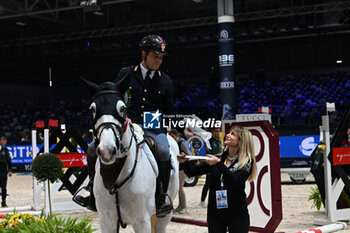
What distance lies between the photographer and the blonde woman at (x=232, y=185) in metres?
4.28

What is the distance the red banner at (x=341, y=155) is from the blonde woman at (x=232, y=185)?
4.15m

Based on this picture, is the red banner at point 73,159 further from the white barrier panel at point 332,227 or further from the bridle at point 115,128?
the bridle at point 115,128

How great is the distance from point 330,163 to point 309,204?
3114 millimetres

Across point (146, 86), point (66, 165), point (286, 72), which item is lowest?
point (66, 165)

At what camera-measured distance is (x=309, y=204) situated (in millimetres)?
10961

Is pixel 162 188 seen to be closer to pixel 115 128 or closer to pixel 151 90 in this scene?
pixel 151 90

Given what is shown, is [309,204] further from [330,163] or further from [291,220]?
[330,163]

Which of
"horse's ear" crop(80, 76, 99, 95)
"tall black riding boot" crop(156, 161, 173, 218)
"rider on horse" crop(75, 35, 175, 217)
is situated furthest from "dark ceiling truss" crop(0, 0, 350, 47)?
"horse's ear" crop(80, 76, 99, 95)

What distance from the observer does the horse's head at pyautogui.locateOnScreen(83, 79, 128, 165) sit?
3377 millimetres

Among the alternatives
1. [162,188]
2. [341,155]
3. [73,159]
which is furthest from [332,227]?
[73,159]

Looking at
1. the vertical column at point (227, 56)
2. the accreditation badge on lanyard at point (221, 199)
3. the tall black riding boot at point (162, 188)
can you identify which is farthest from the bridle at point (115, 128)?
the vertical column at point (227, 56)

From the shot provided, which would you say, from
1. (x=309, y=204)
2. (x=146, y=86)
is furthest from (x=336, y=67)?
(x=146, y=86)

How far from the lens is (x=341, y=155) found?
27.0 ft

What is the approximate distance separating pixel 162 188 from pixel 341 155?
4.68 metres
